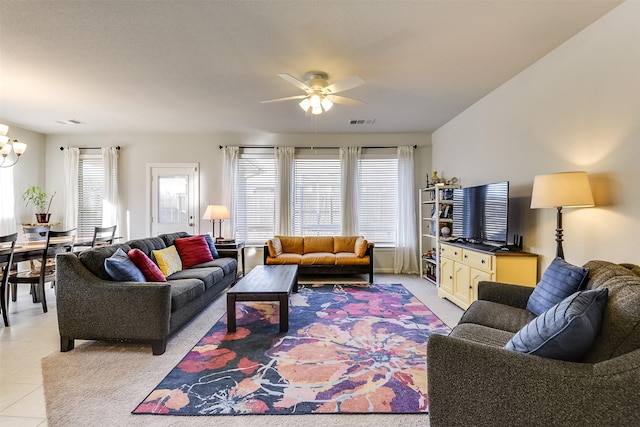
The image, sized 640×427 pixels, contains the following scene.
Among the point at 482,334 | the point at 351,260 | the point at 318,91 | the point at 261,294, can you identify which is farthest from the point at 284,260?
the point at 482,334

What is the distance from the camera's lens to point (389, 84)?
12.0 ft

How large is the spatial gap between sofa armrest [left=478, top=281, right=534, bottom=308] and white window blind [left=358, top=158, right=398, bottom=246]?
3.47m

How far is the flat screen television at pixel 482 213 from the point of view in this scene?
3322 mm

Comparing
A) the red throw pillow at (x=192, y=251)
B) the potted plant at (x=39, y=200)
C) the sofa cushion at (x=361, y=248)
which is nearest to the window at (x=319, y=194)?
the sofa cushion at (x=361, y=248)

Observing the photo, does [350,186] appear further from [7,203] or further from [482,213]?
[7,203]

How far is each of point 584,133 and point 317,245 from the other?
4045 mm

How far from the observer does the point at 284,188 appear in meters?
5.91

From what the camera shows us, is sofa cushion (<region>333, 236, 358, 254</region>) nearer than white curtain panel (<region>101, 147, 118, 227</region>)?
Yes

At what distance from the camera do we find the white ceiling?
230cm

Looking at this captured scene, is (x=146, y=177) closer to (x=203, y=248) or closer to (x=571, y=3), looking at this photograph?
(x=203, y=248)

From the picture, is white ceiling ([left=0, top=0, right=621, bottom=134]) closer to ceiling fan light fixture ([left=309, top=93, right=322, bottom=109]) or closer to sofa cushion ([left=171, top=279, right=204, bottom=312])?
ceiling fan light fixture ([left=309, top=93, right=322, bottom=109])

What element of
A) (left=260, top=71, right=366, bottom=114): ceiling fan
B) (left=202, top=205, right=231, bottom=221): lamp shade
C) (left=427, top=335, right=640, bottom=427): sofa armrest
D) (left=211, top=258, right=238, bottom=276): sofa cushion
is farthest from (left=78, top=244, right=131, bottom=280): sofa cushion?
(left=427, top=335, right=640, bottom=427): sofa armrest

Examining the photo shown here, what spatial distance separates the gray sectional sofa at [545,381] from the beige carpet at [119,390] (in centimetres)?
61

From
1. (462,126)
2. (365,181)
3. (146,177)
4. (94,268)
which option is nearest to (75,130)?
(146,177)
